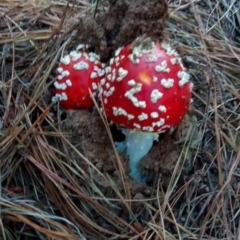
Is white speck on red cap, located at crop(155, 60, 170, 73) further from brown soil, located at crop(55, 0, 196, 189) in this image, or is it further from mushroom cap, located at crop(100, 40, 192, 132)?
brown soil, located at crop(55, 0, 196, 189)

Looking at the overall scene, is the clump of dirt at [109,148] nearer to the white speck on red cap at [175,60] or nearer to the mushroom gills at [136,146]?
the mushroom gills at [136,146]

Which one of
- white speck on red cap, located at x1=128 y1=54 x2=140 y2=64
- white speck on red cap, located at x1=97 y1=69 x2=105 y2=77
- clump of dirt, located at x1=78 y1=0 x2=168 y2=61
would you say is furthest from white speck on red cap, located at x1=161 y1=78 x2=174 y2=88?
white speck on red cap, located at x1=97 y1=69 x2=105 y2=77

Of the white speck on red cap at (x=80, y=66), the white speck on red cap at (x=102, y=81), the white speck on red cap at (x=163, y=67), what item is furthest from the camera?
the white speck on red cap at (x=80, y=66)

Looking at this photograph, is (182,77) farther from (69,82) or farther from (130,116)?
(69,82)

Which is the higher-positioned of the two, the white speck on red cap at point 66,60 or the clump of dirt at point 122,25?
the clump of dirt at point 122,25

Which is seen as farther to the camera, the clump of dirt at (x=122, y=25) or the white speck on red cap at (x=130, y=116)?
the clump of dirt at (x=122, y=25)

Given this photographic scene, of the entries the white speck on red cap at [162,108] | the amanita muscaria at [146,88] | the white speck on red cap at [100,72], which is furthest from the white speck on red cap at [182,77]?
the white speck on red cap at [100,72]

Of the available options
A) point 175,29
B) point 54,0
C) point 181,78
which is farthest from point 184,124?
point 54,0

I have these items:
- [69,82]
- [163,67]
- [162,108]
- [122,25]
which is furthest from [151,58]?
[69,82]
